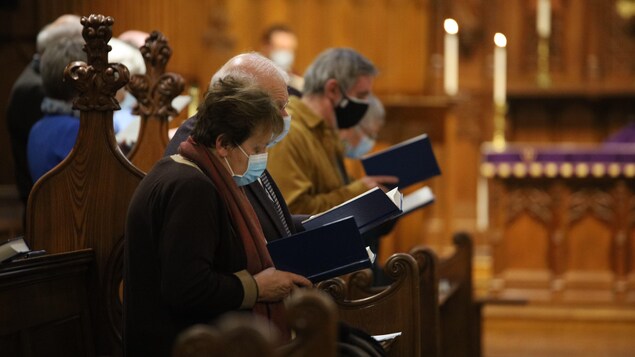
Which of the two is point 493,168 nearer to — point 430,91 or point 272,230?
point 430,91

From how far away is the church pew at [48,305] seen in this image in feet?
10.3

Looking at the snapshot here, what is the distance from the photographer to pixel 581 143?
1209 cm

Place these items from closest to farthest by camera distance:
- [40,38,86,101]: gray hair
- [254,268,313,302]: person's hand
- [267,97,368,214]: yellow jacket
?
[254,268,313,302]: person's hand → [40,38,86,101]: gray hair → [267,97,368,214]: yellow jacket

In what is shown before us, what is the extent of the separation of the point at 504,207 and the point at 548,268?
0.62 metres

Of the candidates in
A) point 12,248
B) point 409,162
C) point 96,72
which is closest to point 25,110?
point 96,72

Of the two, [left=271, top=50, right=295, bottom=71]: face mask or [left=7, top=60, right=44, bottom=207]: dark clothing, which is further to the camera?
[left=271, top=50, right=295, bottom=71]: face mask

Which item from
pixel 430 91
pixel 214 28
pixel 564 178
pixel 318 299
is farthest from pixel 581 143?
pixel 318 299

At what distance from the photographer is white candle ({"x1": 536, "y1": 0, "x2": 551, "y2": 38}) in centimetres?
1169

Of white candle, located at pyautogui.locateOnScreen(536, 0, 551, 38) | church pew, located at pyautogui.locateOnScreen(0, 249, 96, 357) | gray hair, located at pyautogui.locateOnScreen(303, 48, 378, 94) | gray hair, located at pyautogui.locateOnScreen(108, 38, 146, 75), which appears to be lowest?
church pew, located at pyautogui.locateOnScreen(0, 249, 96, 357)

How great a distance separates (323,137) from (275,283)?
197 centimetres

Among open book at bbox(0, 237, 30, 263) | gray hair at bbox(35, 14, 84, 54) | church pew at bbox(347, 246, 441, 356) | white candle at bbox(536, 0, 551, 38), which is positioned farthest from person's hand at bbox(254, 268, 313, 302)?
white candle at bbox(536, 0, 551, 38)

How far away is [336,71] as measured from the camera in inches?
205

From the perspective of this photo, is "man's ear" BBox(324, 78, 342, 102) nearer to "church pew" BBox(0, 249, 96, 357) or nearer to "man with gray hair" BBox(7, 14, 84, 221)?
"man with gray hair" BBox(7, 14, 84, 221)

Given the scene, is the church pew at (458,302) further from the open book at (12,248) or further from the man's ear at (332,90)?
the open book at (12,248)
